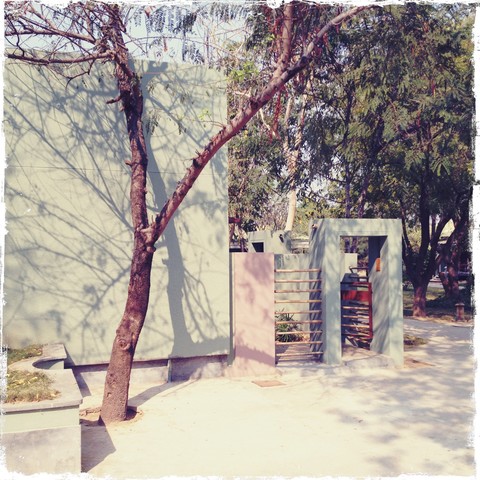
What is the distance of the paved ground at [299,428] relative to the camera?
561cm

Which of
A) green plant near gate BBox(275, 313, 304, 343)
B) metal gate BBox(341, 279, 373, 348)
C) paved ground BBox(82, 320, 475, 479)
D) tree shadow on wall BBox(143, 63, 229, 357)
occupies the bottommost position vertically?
paved ground BBox(82, 320, 475, 479)

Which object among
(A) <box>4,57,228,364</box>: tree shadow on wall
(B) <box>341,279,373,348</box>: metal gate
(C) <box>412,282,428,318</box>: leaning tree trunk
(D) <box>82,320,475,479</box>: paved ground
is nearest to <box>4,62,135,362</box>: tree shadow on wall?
(A) <box>4,57,228,364</box>: tree shadow on wall

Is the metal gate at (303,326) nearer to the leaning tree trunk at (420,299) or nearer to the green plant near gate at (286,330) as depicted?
the green plant near gate at (286,330)

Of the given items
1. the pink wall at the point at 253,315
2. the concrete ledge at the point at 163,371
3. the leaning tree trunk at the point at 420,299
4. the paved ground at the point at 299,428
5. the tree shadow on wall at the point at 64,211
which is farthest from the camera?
the leaning tree trunk at the point at 420,299

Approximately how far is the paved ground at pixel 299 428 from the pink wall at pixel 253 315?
409 mm

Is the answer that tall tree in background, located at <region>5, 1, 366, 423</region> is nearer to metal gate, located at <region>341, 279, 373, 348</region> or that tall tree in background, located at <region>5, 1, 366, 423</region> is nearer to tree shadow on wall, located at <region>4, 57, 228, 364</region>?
tree shadow on wall, located at <region>4, 57, 228, 364</region>

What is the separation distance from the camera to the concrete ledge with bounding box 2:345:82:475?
5.10 meters

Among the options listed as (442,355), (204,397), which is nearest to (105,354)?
(204,397)

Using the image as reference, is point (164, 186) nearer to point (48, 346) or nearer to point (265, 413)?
point (48, 346)

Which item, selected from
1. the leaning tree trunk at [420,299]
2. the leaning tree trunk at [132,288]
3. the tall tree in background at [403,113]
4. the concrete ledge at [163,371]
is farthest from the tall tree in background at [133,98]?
the leaning tree trunk at [420,299]

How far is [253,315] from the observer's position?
988 centimetres

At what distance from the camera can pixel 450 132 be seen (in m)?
14.2

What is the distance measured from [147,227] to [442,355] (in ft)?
23.4

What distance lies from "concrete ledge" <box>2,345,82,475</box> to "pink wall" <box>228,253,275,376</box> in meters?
4.61
